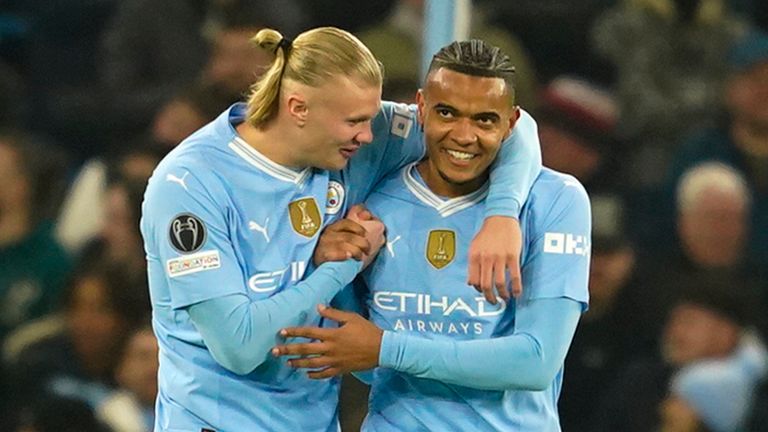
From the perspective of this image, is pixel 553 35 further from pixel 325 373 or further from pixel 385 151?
pixel 325 373

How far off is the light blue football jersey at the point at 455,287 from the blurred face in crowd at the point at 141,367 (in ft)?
6.43

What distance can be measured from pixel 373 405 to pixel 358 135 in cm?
48

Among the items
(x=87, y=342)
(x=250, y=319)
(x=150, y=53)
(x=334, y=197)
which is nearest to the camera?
(x=250, y=319)

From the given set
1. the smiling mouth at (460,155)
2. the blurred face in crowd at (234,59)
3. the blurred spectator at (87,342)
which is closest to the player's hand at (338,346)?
the smiling mouth at (460,155)

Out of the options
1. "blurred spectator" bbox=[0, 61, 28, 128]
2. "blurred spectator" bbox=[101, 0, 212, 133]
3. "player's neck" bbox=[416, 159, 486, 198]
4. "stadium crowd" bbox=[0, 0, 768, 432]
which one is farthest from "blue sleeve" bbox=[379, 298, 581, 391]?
"blurred spectator" bbox=[0, 61, 28, 128]

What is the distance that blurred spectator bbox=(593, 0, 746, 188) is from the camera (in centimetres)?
462

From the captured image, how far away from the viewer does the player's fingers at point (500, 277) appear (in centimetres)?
242

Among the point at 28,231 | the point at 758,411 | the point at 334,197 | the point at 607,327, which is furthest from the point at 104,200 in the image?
the point at 334,197

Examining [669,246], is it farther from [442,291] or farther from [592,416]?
[442,291]

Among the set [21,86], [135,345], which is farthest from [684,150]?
[21,86]

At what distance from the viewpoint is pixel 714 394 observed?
432 centimetres

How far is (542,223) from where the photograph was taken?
8.30ft

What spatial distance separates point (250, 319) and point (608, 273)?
2.22 metres

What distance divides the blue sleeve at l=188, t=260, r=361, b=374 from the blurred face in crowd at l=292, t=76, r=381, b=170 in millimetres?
218
